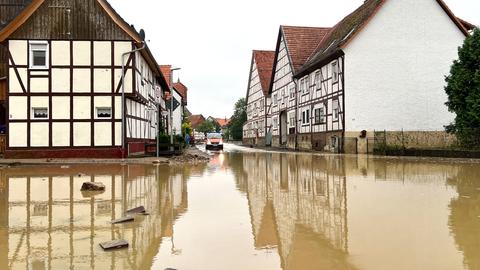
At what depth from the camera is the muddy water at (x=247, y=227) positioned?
5.17 m

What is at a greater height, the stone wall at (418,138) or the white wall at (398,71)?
the white wall at (398,71)

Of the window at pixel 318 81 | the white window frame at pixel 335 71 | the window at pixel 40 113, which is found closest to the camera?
the window at pixel 40 113

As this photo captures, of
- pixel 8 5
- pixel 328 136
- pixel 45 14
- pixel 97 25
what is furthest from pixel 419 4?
pixel 8 5

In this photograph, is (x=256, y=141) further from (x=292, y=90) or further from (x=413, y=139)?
(x=413, y=139)

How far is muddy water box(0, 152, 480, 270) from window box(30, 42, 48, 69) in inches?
548

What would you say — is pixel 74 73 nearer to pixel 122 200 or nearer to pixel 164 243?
pixel 122 200

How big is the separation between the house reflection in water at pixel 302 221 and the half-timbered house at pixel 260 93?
4885 cm

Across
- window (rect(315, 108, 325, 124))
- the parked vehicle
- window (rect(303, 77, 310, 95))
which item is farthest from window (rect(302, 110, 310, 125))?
the parked vehicle

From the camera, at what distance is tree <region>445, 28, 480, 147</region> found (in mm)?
24955

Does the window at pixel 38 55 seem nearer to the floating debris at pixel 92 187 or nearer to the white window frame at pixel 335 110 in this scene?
the floating debris at pixel 92 187

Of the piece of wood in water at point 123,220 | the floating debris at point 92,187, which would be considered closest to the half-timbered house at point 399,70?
the floating debris at point 92,187

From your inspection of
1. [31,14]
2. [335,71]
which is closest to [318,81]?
[335,71]

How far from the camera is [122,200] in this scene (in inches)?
386

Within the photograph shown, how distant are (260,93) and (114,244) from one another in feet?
199
